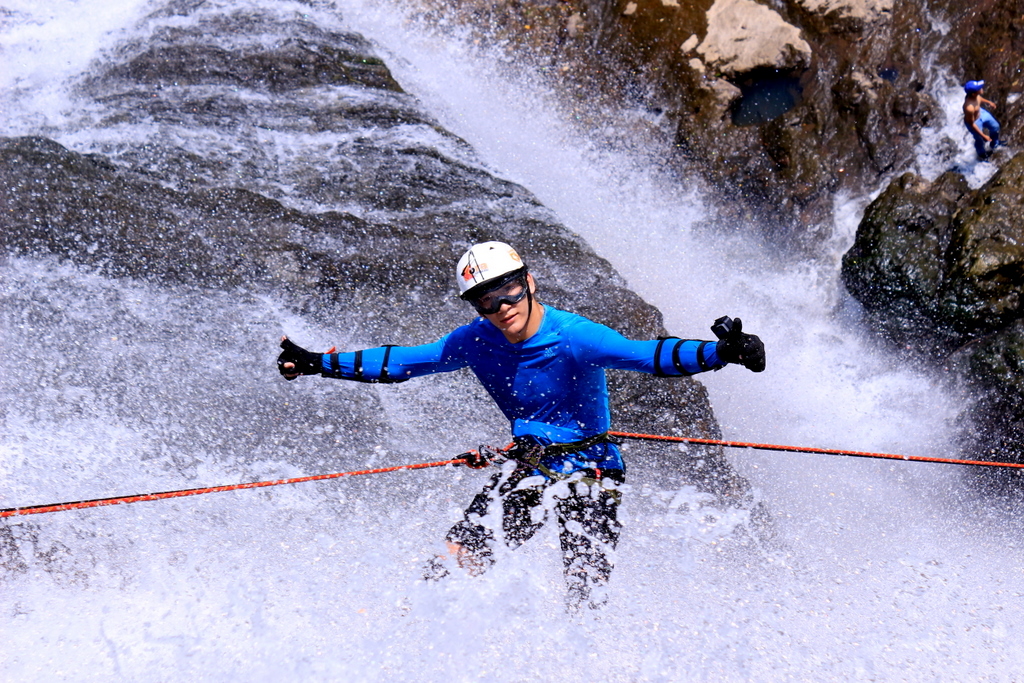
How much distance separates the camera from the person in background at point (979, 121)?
6.89 metres

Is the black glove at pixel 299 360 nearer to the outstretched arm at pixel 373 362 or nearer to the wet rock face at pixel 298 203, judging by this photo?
the outstretched arm at pixel 373 362

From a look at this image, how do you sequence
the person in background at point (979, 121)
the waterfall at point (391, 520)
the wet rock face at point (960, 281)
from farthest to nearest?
1. the person in background at point (979, 121)
2. the wet rock face at point (960, 281)
3. the waterfall at point (391, 520)

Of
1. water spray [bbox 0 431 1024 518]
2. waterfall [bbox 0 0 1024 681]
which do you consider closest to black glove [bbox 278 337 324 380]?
water spray [bbox 0 431 1024 518]

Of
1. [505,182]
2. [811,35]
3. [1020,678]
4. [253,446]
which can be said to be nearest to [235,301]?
[253,446]

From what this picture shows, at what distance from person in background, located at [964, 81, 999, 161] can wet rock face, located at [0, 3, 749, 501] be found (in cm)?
339

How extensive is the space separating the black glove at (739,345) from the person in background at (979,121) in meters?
5.30

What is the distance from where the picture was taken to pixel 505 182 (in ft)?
24.4

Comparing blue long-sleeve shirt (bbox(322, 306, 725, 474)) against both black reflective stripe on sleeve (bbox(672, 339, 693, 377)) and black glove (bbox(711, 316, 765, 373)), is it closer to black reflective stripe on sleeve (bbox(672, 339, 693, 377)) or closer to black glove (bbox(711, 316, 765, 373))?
black reflective stripe on sleeve (bbox(672, 339, 693, 377))

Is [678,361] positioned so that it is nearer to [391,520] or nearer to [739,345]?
[739,345]

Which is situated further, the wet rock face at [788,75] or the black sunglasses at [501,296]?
the wet rock face at [788,75]

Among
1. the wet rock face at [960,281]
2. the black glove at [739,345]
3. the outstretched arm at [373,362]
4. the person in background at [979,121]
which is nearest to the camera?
the black glove at [739,345]

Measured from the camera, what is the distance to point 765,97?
8.37 m

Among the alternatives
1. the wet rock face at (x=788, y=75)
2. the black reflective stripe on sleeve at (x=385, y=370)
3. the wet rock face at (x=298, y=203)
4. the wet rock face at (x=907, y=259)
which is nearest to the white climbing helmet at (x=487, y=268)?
the black reflective stripe on sleeve at (x=385, y=370)

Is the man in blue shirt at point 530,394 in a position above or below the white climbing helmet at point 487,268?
below
